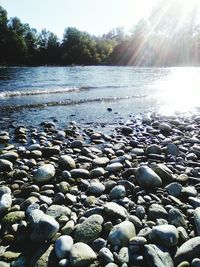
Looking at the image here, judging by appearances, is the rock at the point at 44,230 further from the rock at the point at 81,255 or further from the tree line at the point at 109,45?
the tree line at the point at 109,45

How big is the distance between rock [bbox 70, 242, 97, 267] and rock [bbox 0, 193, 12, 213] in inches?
49.5

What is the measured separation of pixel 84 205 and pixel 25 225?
0.90 metres

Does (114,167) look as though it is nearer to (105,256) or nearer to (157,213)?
(157,213)

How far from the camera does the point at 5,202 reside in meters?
4.07

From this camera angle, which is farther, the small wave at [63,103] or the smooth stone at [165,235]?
the small wave at [63,103]

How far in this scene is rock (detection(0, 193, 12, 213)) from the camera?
3.99 m

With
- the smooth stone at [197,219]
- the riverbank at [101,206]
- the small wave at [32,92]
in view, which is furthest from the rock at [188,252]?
the small wave at [32,92]

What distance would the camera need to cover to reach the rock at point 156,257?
2.99 metres

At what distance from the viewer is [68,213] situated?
3.91 meters

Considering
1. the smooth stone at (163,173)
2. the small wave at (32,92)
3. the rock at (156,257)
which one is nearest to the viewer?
the rock at (156,257)

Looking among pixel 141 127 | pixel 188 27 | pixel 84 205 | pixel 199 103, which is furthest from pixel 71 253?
pixel 188 27

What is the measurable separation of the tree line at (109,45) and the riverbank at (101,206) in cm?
7383

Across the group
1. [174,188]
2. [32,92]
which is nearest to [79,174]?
[174,188]

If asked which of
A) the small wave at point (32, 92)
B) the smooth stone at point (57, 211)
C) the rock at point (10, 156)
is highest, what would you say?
the smooth stone at point (57, 211)
